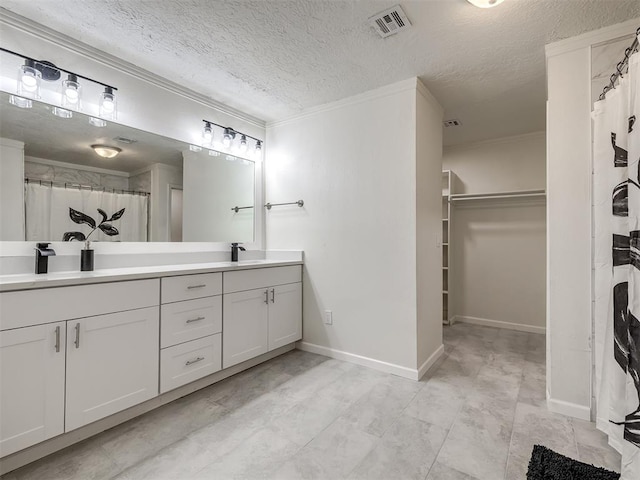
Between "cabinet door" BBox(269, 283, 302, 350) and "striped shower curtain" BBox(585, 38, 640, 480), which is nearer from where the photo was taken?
"striped shower curtain" BBox(585, 38, 640, 480)

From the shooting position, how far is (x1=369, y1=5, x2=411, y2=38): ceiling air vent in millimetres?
1706

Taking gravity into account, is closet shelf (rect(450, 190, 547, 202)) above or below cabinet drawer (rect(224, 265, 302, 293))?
above

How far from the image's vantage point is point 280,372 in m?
2.56

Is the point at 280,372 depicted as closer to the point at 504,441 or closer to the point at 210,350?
the point at 210,350

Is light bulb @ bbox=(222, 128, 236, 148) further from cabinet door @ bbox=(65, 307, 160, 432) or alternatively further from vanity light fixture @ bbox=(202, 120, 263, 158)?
cabinet door @ bbox=(65, 307, 160, 432)

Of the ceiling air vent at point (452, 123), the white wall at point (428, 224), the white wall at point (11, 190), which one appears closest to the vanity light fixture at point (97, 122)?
the white wall at point (11, 190)

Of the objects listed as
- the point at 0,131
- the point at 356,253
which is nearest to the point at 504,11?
the point at 356,253

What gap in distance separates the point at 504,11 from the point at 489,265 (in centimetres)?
302

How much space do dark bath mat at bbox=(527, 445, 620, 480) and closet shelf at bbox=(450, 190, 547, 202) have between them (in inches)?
111

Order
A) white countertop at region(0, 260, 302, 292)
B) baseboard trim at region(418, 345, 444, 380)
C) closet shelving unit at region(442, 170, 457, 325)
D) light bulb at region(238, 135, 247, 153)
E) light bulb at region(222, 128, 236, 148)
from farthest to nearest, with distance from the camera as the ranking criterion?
closet shelving unit at region(442, 170, 457, 325) < light bulb at region(238, 135, 247, 153) < light bulb at region(222, 128, 236, 148) < baseboard trim at region(418, 345, 444, 380) < white countertop at region(0, 260, 302, 292)

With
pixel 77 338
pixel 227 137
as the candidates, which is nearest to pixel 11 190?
pixel 77 338

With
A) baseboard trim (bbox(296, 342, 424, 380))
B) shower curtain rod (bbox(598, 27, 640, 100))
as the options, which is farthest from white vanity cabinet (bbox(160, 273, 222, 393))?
shower curtain rod (bbox(598, 27, 640, 100))

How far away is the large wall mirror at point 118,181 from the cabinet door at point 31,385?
73 centimetres

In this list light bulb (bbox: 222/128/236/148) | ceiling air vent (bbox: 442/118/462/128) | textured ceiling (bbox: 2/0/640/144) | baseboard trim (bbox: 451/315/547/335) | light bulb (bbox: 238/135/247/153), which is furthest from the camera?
baseboard trim (bbox: 451/315/547/335)
